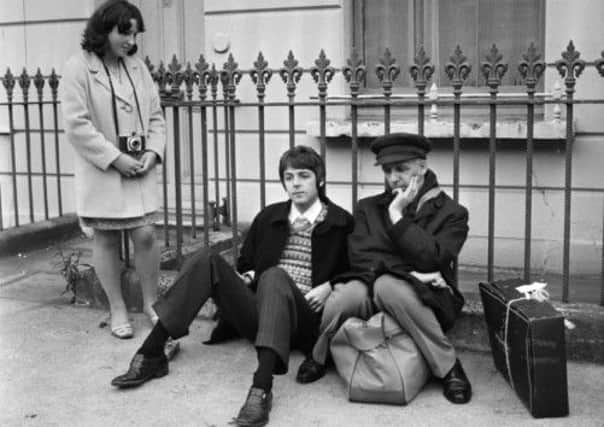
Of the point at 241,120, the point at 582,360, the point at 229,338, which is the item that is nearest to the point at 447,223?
the point at 582,360

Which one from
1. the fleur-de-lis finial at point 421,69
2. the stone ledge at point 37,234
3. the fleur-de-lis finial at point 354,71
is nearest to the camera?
the fleur-de-lis finial at point 421,69

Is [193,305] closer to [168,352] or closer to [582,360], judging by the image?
[168,352]

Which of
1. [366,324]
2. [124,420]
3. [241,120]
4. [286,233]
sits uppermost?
[241,120]

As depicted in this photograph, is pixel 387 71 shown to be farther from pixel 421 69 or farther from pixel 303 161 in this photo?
pixel 303 161

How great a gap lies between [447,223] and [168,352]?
5.54 ft

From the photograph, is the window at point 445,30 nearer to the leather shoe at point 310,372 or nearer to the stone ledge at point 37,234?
the stone ledge at point 37,234

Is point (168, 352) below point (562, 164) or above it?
below

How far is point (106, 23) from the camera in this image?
4.96 metres

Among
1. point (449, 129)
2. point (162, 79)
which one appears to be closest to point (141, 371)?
point (162, 79)

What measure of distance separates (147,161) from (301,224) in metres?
1.06

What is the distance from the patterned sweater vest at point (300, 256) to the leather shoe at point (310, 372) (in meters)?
0.38

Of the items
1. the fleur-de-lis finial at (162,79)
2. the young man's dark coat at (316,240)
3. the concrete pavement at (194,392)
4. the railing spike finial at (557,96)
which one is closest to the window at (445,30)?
the railing spike finial at (557,96)

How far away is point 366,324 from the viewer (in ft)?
13.9

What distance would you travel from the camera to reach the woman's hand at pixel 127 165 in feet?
16.4
